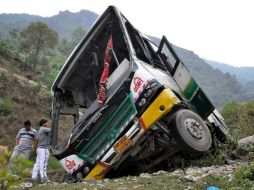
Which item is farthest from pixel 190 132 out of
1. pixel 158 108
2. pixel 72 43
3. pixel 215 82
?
pixel 215 82

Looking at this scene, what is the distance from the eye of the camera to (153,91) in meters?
6.27

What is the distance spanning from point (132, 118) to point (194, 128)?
0.94 m

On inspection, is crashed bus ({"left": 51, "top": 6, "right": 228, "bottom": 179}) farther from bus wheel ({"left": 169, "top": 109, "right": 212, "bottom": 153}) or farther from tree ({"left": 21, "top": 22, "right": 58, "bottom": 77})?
tree ({"left": 21, "top": 22, "right": 58, "bottom": 77})

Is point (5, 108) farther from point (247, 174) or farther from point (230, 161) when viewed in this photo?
point (247, 174)

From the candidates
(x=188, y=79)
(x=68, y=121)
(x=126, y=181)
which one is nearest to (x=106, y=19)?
(x=188, y=79)

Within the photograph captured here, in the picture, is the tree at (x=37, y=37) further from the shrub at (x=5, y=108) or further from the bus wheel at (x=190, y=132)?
the bus wheel at (x=190, y=132)

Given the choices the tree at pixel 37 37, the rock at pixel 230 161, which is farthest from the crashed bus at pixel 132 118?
the tree at pixel 37 37

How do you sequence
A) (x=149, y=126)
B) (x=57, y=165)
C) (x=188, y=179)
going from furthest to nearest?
1. (x=57, y=165)
2. (x=149, y=126)
3. (x=188, y=179)

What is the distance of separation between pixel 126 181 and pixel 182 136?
1.19 metres

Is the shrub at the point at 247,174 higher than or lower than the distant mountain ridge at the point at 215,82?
higher

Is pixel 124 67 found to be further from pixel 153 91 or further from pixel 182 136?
pixel 182 136

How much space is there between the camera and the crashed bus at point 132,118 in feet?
20.7

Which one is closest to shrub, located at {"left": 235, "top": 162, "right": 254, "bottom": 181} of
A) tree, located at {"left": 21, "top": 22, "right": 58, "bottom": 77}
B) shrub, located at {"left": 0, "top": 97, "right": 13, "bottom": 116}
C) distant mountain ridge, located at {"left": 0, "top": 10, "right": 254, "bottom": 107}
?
shrub, located at {"left": 0, "top": 97, "right": 13, "bottom": 116}

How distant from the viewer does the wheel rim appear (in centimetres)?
645
